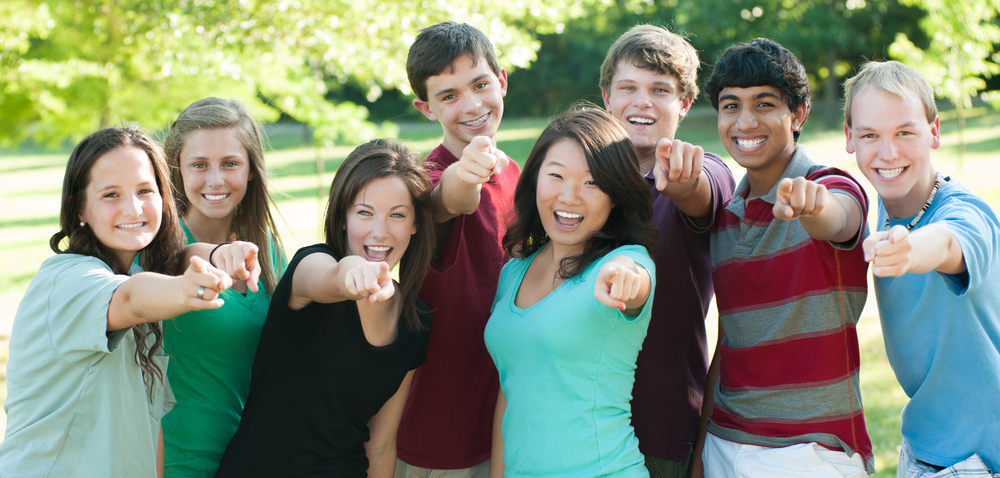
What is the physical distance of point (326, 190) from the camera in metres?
17.9

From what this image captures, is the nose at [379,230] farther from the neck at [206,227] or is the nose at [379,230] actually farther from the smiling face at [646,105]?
the smiling face at [646,105]

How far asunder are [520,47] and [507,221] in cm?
571

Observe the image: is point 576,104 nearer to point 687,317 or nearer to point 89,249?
point 687,317

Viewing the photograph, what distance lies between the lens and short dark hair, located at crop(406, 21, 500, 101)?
3.15 metres

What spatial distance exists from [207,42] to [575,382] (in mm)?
6671

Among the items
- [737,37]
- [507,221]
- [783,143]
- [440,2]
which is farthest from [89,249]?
[737,37]

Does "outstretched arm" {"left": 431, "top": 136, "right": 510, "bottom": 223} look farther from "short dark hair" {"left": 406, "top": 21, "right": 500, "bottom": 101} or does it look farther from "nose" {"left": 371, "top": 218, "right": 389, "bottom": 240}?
"short dark hair" {"left": 406, "top": 21, "right": 500, "bottom": 101}

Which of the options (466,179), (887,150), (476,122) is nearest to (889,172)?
(887,150)

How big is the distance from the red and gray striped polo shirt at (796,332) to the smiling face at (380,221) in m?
1.21

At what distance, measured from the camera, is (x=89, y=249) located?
233 cm

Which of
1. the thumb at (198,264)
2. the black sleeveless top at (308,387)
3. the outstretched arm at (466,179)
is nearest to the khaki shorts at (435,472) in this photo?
the black sleeveless top at (308,387)

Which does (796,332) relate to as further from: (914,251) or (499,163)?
(499,163)

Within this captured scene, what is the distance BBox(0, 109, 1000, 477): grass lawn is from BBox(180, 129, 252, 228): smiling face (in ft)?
0.84

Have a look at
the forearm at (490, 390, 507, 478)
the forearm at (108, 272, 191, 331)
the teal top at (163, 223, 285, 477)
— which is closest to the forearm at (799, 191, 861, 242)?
the forearm at (490, 390, 507, 478)
